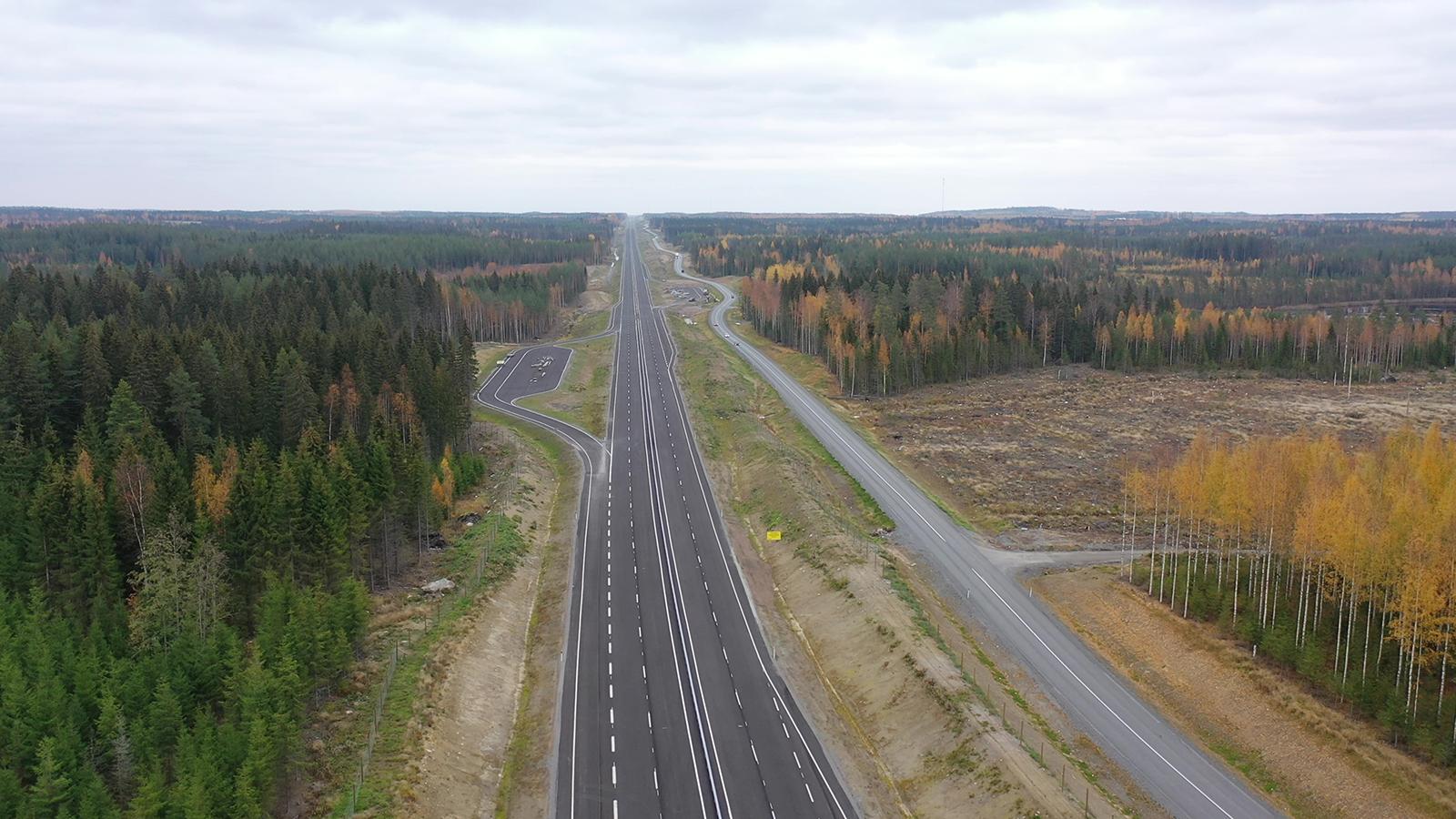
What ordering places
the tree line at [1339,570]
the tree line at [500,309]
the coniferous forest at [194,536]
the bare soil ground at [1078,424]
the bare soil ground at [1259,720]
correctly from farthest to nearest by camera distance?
the tree line at [500,309]
the bare soil ground at [1078,424]
the tree line at [1339,570]
the bare soil ground at [1259,720]
the coniferous forest at [194,536]

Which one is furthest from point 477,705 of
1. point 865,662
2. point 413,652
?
point 865,662

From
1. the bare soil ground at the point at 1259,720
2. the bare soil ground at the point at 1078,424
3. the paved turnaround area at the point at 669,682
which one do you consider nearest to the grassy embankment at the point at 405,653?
the paved turnaround area at the point at 669,682

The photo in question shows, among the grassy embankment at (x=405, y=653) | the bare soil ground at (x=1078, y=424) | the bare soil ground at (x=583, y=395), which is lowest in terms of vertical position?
the grassy embankment at (x=405, y=653)

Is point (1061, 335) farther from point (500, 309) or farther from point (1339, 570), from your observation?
point (1339, 570)

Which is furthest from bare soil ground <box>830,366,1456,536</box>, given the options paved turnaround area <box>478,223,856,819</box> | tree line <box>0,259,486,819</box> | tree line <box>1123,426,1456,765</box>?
tree line <box>0,259,486,819</box>

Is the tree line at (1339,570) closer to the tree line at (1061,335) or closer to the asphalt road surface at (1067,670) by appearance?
the asphalt road surface at (1067,670)

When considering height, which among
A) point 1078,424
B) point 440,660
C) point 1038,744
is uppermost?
point 1078,424
